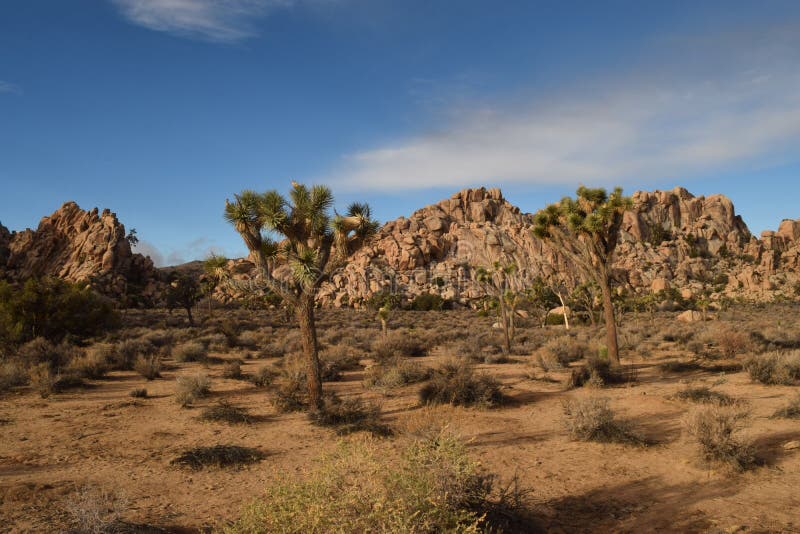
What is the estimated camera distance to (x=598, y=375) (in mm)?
13930

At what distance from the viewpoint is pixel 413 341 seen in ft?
75.6

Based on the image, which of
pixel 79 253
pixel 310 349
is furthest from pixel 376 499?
pixel 79 253

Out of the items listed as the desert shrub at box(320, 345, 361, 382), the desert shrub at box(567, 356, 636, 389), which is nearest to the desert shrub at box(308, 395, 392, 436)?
the desert shrub at box(320, 345, 361, 382)

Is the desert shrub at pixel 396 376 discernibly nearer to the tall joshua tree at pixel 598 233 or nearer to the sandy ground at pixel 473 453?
the sandy ground at pixel 473 453

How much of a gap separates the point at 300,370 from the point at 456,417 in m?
5.24

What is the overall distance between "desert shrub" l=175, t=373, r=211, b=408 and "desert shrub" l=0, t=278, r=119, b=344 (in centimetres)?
1027

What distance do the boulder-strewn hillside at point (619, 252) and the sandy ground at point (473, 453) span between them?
61.8 metres

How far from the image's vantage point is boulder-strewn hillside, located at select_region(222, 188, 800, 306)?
76062 mm

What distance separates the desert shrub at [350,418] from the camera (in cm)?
951

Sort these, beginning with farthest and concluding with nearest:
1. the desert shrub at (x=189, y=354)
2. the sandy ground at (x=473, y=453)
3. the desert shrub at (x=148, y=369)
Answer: the desert shrub at (x=189, y=354) < the desert shrub at (x=148, y=369) < the sandy ground at (x=473, y=453)

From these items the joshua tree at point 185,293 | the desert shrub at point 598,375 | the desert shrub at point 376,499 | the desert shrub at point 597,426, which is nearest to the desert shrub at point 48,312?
the joshua tree at point 185,293

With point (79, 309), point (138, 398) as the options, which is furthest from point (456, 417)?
point (79, 309)

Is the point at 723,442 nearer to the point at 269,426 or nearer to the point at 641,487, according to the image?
the point at 641,487

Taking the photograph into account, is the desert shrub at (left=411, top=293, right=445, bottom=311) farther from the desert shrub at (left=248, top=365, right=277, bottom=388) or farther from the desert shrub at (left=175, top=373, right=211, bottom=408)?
the desert shrub at (left=175, top=373, right=211, bottom=408)
